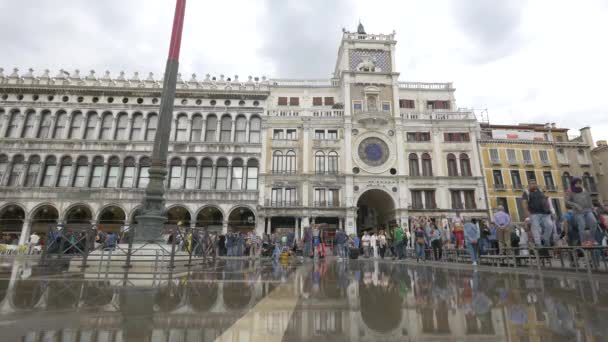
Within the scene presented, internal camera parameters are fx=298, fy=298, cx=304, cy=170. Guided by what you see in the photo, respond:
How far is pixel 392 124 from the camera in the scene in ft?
99.9

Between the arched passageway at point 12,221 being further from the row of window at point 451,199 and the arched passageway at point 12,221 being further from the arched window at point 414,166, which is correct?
the arched window at point 414,166

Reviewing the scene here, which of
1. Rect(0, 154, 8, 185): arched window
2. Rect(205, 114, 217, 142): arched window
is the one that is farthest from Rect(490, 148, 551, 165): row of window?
Rect(0, 154, 8, 185): arched window

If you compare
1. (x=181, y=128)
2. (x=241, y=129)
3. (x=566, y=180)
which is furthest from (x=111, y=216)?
(x=566, y=180)

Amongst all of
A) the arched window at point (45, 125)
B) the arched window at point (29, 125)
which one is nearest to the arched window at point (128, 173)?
the arched window at point (45, 125)

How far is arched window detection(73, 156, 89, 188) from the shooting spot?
1055 inches

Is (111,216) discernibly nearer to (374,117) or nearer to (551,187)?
(374,117)

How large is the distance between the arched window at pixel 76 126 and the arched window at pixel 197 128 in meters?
10.4

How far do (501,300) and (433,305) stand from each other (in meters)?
0.89

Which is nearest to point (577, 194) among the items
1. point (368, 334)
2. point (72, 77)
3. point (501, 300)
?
point (501, 300)

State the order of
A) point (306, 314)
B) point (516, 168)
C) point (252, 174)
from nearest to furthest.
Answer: point (306, 314) < point (252, 174) < point (516, 168)

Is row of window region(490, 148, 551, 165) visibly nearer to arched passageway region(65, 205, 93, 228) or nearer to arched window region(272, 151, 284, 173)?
arched window region(272, 151, 284, 173)

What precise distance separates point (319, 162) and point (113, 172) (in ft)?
Result: 62.9

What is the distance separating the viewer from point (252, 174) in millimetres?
28500

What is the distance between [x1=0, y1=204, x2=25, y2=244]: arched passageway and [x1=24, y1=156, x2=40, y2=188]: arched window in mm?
2280
